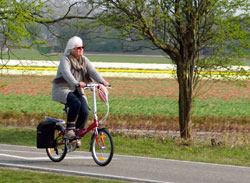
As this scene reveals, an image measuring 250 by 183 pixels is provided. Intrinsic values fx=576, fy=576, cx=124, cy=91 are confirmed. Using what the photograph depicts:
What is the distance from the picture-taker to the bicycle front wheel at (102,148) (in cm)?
830

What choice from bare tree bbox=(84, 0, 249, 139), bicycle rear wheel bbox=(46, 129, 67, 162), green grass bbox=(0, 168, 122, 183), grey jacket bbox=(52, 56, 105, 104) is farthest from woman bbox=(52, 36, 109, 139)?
bare tree bbox=(84, 0, 249, 139)

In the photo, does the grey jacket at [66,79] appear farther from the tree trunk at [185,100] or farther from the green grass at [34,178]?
the tree trunk at [185,100]

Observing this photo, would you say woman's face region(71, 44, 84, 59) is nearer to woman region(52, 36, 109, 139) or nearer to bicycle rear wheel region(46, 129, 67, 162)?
woman region(52, 36, 109, 139)

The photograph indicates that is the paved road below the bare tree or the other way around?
below

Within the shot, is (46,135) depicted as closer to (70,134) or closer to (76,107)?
(70,134)

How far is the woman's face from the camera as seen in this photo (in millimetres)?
8629

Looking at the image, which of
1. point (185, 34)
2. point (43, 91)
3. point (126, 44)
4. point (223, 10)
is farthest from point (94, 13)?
point (43, 91)

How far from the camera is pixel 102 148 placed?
8.43 meters

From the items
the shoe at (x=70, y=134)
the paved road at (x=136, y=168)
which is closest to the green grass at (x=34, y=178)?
the paved road at (x=136, y=168)

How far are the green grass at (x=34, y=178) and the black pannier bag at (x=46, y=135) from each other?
1.18m

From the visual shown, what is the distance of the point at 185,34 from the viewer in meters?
14.2

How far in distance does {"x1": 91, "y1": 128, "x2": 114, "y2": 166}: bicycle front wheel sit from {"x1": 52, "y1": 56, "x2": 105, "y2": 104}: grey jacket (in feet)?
2.45

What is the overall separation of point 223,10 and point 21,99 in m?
16.2

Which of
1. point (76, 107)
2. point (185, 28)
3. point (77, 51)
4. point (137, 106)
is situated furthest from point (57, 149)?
point (137, 106)
